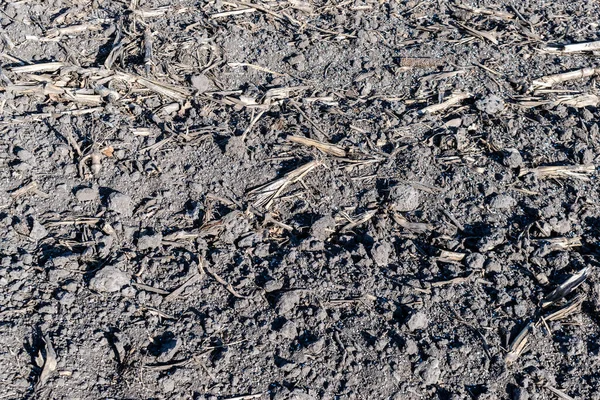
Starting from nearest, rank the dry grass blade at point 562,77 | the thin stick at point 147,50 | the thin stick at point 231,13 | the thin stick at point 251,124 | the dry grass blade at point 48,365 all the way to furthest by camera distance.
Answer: the dry grass blade at point 48,365
the thin stick at point 251,124
the thin stick at point 147,50
the dry grass blade at point 562,77
the thin stick at point 231,13

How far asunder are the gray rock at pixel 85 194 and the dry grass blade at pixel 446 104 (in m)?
1.91

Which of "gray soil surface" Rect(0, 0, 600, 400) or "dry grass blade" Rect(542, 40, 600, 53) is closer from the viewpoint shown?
"gray soil surface" Rect(0, 0, 600, 400)

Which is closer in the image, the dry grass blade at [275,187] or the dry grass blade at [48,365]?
the dry grass blade at [48,365]

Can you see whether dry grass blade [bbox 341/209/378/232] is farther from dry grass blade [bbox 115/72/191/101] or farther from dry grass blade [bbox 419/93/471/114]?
dry grass blade [bbox 115/72/191/101]

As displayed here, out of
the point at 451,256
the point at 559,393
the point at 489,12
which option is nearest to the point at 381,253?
the point at 451,256

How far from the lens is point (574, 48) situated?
183 inches

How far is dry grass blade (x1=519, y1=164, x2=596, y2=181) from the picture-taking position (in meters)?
3.81

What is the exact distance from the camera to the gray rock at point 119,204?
338cm

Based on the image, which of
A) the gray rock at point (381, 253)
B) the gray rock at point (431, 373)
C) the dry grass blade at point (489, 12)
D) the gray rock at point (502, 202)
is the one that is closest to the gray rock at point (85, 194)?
the gray rock at point (381, 253)

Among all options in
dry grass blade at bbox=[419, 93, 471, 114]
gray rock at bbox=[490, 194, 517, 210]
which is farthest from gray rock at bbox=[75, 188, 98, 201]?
gray rock at bbox=[490, 194, 517, 210]

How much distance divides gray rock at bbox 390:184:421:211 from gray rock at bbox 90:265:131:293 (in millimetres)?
1385

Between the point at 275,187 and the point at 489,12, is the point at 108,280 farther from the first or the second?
the point at 489,12

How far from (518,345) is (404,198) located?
0.92 metres

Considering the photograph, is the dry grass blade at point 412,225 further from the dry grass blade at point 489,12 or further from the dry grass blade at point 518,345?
the dry grass blade at point 489,12
